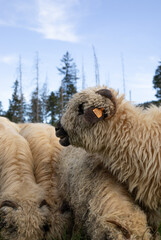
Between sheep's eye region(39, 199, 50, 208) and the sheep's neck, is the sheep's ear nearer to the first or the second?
the sheep's neck

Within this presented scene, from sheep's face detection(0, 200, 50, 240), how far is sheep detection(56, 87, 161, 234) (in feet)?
3.78

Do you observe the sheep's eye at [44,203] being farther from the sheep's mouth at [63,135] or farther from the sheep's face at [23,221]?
the sheep's mouth at [63,135]

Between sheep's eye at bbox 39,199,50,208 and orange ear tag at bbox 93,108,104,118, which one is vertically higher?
orange ear tag at bbox 93,108,104,118

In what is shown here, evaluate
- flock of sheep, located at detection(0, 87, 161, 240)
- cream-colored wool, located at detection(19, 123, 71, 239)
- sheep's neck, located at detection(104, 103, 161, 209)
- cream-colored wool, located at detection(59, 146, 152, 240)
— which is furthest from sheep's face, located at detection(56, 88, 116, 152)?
cream-colored wool, located at detection(19, 123, 71, 239)

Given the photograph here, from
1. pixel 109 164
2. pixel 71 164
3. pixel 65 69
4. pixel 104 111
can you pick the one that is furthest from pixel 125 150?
pixel 65 69

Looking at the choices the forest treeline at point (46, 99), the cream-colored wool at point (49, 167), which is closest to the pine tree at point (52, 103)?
the forest treeline at point (46, 99)

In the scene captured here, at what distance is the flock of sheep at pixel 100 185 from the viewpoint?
12.6ft

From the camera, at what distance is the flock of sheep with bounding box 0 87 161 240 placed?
3.83 m

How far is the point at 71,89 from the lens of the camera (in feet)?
141

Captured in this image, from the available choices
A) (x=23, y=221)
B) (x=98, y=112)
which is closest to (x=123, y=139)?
(x=98, y=112)

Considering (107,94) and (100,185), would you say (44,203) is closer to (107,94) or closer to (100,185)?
(100,185)

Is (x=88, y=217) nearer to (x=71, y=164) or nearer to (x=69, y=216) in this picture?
(x=69, y=216)

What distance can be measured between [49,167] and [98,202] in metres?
1.99

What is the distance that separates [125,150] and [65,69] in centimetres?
4742
